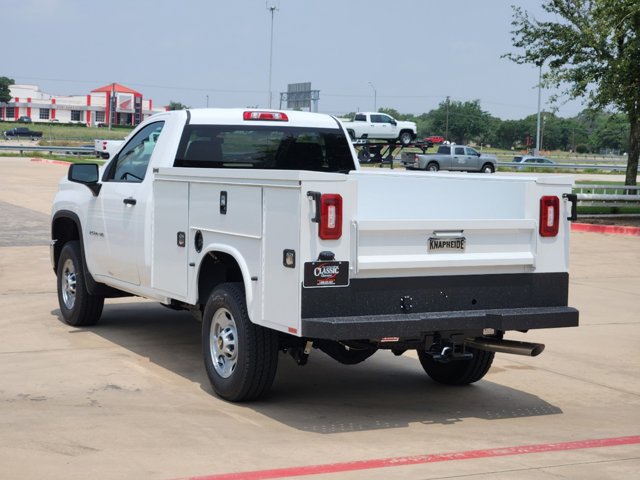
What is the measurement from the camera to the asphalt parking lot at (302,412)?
20.2 ft

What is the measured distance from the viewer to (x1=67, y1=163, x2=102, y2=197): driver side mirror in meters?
10.0

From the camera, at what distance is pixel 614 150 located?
181 metres

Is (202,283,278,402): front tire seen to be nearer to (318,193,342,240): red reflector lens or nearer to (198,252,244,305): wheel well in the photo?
(198,252,244,305): wheel well

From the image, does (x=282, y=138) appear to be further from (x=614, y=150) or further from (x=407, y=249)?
(x=614, y=150)

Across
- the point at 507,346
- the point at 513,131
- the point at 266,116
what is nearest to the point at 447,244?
the point at 507,346

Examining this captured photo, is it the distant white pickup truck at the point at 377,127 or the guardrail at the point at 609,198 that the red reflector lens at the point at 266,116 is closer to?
the guardrail at the point at 609,198

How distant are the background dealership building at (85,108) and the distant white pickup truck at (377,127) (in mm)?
108531

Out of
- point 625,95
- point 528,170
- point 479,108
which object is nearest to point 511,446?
point 625,95

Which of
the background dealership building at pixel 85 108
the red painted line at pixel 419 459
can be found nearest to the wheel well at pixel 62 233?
the red painted line at pixel 419 459

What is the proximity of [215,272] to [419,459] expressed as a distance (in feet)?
8.34

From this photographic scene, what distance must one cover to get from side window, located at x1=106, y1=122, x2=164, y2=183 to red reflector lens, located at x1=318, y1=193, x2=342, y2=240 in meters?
3.04

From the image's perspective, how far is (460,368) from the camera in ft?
27.9

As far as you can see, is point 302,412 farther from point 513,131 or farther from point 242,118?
point 513,131

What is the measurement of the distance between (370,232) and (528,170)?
6431 cm
